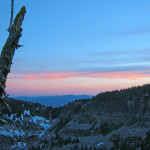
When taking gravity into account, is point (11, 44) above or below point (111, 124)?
above

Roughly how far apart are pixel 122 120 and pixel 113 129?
307 cm

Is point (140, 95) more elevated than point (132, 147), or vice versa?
point (140, 95)

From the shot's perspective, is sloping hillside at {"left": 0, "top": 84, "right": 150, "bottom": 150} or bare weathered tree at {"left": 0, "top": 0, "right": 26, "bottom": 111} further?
sloping hillside at {"left": 0, "top": 84, "right": 150, "bottom": 150}

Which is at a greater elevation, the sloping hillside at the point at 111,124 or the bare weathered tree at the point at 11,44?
the bare weathered tree at the point at 11,44

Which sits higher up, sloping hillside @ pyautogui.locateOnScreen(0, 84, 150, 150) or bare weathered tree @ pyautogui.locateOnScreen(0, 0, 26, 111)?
bare weathered tree @ pyautogui.locateOnScreen(0, 0, 26, 111)

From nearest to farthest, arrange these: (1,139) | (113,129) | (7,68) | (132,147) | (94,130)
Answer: (7,68)
(132,147)
(113,129)
(94,130)
(1,139)

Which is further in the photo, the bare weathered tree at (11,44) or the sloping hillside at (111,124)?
the sloping hillside at (111,124)

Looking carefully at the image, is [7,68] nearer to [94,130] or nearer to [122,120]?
[122,120]

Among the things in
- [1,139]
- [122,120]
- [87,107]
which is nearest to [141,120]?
[122,120]

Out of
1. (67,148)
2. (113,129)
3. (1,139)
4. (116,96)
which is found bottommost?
(1,139)

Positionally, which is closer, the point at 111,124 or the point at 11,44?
the point at 11,44

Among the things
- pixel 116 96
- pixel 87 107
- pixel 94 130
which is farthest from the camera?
pixel 87 107

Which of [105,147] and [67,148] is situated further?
[67,148]

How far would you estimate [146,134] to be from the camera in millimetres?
44719
